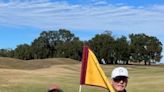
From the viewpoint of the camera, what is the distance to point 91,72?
6.23m

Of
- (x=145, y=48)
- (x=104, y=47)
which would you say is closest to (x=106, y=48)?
(x=104, y=47)

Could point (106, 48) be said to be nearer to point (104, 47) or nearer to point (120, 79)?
point (104, 47)

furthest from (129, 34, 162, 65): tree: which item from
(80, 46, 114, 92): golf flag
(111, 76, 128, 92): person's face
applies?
(111, 76, 128, 92): person's face

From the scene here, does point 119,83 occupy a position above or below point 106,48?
below

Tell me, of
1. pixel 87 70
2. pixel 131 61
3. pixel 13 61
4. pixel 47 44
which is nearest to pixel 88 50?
pixel 87 70

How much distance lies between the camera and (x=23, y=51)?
387 feet

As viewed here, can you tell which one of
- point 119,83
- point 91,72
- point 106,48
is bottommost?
point 119,83

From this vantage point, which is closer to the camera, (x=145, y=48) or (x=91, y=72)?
(x=91, y=72)

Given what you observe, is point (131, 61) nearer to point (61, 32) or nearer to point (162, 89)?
point (61, 32)

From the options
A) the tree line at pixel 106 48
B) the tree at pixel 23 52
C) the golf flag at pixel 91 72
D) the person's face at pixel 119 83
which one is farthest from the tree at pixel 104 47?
the person's face at pixel 119 83

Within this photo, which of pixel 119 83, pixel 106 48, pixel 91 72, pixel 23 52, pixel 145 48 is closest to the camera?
pixel 119 83

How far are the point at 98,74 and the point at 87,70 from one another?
243 millimetres

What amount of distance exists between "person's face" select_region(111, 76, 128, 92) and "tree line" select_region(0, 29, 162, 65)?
317ft

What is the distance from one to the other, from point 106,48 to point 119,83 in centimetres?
9984
